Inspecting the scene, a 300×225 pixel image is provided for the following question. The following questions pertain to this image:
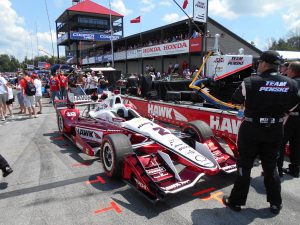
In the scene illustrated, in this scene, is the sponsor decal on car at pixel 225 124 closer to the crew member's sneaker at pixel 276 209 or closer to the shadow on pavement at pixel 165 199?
the shadow on pavement at pixel 165 199

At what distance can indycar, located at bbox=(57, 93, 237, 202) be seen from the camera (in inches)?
134

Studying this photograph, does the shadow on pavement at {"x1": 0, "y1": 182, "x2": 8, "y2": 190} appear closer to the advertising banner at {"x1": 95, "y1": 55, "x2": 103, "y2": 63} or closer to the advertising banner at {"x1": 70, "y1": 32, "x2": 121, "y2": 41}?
the advertising banner at {"x1": 95, "y1": 55, "x2": 103, "y2": 63}

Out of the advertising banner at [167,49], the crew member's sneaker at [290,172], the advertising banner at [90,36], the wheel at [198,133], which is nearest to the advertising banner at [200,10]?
the advertising banner at [167,49]

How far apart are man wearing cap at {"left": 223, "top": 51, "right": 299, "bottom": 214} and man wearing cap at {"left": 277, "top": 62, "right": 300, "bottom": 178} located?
3.70 ft

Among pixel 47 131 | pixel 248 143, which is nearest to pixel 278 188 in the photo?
pixel 248 143

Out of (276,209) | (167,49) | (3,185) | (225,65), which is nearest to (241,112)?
(276,209)

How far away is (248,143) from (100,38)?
136ft

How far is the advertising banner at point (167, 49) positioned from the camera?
65.4 ft

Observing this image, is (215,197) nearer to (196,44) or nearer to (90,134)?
(90,134)

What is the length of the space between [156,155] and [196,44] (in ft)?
52.2

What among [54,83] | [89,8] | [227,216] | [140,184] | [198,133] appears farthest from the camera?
[89,8]

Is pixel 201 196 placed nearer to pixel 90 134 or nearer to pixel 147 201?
pixel 147 201

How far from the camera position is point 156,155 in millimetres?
3938

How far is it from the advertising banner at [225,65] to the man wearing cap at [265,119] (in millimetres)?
4586
